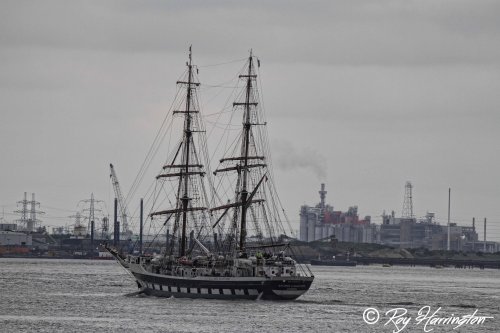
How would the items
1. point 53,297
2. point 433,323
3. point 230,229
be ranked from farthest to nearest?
point 230,229 → point 53,297 → point 433,323

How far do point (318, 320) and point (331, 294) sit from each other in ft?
190

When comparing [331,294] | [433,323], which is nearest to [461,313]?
[433,323]

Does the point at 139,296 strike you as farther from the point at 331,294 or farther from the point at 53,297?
the point at 331,294

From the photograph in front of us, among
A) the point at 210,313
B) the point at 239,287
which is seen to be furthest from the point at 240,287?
the point at 210,313

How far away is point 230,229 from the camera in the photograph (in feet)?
598

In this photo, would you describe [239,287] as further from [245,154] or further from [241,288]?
[245,154]

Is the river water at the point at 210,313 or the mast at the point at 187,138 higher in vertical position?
the mast at the point at 187,138
